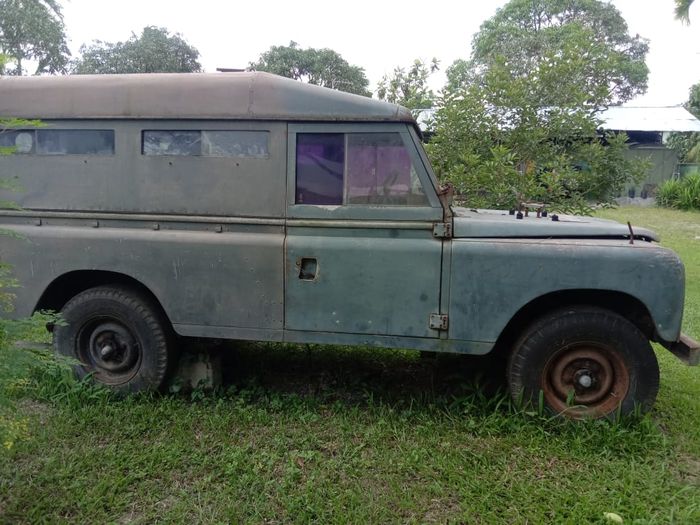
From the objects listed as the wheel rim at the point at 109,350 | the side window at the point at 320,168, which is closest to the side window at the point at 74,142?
the wheel rim at the point at 109,350

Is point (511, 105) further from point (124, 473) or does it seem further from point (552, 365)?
point (124, 473)

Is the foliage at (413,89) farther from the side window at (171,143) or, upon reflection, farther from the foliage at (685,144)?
the foliage at (685,144)

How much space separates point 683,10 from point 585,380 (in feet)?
22.9

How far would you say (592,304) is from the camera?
335 cm

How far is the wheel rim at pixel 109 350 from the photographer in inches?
146

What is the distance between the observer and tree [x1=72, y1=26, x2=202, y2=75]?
20.5 m

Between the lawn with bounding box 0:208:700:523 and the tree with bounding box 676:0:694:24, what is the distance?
20.0ft

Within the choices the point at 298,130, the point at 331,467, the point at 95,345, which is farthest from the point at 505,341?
the point at 95,345

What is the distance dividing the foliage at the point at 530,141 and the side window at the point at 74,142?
3.32 meters

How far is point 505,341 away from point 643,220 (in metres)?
14.0

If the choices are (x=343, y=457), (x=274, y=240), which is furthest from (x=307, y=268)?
(x=343, y=457)

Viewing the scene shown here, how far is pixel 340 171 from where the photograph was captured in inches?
132

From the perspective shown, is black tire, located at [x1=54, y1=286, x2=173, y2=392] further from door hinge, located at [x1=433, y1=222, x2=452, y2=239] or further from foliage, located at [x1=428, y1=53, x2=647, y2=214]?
foliage, located at [x1=428, y1=53, x2=647, y2=214]

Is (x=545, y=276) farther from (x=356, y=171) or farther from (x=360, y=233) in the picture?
(x=356, y=171)
